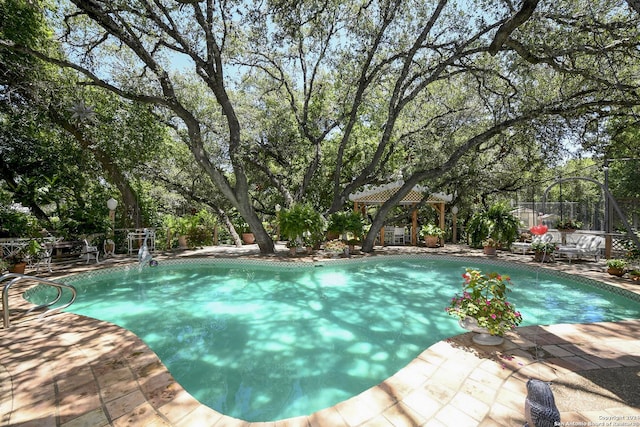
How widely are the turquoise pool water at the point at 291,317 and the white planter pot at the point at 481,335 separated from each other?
1019 millimetres

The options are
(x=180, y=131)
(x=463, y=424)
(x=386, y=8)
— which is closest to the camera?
(x=463, y=424)

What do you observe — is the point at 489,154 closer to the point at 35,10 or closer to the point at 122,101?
the point at 122,101

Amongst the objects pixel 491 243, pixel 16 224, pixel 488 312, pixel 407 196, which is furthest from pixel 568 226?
pixel 16 224

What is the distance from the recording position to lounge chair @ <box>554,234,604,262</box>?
978 centimetres

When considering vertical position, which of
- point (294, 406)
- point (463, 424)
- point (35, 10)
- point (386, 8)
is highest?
point (386, 8)

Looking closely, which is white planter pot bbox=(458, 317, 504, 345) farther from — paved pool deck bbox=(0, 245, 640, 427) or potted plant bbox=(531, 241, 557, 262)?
potted plant bbox=(531, 241, 557, 262)

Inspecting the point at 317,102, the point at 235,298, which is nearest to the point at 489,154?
the point at 317,102

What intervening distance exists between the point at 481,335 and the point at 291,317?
3.39 metres

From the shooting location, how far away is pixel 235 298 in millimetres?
7129

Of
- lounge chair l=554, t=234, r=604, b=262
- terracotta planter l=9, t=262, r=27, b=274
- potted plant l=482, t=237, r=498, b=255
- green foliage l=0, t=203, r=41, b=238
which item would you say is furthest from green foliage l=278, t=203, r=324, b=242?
lounge chair l=554, t=234, r=604, b=262

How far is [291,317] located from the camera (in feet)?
19.5

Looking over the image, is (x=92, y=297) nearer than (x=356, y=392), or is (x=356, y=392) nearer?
(x=356, y=392)

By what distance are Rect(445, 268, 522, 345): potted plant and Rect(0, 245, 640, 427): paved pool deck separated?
193mm

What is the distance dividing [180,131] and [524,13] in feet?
40.5
